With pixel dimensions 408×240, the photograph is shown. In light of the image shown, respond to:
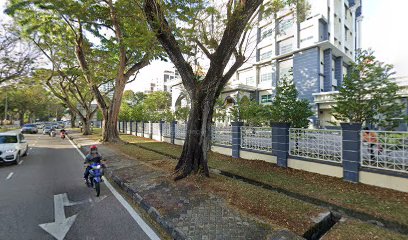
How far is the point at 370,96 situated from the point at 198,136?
545 cm

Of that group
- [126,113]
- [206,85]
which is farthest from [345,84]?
[126,113]

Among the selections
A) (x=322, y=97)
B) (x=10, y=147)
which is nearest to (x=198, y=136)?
(x=10, y=147)

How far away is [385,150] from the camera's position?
600 cm

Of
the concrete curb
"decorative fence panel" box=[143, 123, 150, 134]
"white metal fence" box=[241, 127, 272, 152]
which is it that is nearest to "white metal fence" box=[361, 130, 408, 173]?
"white metal fence" box=[241, 127, 272, 152]

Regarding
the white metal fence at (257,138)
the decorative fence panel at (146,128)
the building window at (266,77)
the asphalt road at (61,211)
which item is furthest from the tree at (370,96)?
the building window at (266,77)

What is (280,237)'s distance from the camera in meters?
3.67

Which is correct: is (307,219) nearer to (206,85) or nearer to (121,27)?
(206,85)

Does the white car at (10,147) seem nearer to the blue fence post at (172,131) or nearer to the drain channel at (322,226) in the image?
the blue fence post at (172,131)

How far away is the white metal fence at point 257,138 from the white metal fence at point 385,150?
3.46m

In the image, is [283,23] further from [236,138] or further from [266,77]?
[266,77]

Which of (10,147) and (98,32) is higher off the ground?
(98,32)

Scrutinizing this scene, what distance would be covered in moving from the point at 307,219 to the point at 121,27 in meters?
15.7

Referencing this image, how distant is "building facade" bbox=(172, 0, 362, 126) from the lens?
80.9 feet

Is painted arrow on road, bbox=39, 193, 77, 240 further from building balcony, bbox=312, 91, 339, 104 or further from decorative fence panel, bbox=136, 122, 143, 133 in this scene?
building balcony, bbox=312, 91, 339, 104
